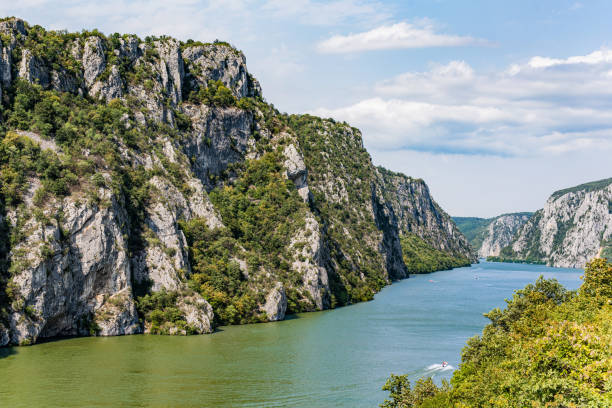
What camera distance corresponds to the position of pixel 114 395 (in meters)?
48.6

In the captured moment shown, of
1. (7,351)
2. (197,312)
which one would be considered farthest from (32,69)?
(7,351)

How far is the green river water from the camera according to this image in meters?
49.2

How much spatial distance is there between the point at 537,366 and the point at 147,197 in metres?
69.4

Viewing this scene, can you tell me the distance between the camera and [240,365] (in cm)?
6075

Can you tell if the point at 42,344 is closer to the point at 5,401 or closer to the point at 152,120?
the point at 5,401

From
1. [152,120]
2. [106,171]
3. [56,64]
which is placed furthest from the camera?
[152,120]

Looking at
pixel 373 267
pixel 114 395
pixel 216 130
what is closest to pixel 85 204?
pixel 114 395

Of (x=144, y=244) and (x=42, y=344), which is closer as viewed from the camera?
(x=42, y=344)

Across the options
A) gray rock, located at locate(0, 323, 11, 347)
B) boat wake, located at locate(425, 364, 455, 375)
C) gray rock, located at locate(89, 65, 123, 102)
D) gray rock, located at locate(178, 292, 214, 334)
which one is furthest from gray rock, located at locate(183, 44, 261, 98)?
boat wake, located at locate(425, 364, 455, 375)

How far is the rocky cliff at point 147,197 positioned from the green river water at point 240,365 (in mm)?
5638

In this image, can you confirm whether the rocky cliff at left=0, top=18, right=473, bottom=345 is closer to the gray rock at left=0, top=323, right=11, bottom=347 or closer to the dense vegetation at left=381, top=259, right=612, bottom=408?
the gray rock at left=0, top=323, right=11, bottom=347

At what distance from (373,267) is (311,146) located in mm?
43816

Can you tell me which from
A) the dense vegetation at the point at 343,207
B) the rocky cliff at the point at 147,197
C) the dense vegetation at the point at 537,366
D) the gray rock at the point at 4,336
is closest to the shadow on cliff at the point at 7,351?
the gray rock at the point at 4,336

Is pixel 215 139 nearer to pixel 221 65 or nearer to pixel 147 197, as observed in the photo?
pixel 221 65
